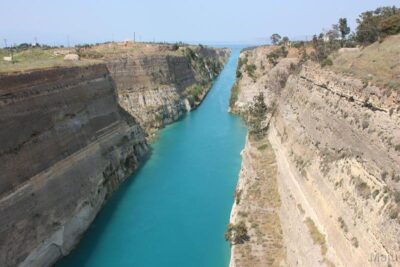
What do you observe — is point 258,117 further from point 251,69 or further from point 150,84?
point 251,69

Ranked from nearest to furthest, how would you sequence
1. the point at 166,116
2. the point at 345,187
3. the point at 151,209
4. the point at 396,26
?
the point at 345,187, the point at 151,209, the point at 396,26, the point at 166,116

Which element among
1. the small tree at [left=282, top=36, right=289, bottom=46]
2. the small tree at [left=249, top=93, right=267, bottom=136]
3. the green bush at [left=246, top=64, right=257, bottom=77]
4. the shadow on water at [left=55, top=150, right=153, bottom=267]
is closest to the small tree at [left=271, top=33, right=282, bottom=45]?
the small tree at [left=282, top=36, right=289, bottom=46]

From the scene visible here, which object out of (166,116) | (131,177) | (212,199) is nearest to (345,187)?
(212,199)

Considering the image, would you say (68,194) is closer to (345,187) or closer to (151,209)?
(151,209)

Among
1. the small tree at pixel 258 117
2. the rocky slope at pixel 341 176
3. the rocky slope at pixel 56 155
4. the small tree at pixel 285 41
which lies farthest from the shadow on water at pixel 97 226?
the small tree at pixel 285 41

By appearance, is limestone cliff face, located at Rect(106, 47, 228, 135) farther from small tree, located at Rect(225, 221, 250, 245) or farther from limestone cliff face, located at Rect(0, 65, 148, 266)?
small tree, located at Rect(225, 221, 250, 245)

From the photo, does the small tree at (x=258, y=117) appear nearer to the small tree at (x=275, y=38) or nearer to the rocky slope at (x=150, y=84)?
the rocky slope at (x=150, y=84)

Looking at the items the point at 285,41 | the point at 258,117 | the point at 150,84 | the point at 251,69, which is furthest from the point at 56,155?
the point at 285,41

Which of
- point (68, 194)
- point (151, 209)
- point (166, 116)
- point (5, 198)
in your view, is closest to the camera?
point (5, 198)
